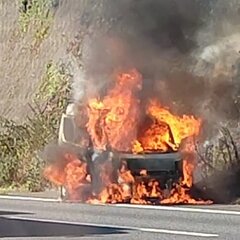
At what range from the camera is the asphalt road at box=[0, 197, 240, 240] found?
1426 centimetres

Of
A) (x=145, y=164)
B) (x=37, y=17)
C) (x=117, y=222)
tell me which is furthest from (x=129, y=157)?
(x=37, y=17)

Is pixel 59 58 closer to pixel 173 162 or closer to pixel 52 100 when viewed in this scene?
pixel 52 100

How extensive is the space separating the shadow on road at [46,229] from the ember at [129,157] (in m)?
3.36

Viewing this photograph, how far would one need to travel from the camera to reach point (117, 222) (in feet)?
52.4

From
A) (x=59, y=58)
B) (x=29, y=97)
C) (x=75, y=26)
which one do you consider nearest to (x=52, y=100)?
(x=75, y=26)

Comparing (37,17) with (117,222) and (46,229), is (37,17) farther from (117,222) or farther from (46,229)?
(46,229)

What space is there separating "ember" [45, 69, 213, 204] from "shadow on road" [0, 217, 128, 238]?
3.36m

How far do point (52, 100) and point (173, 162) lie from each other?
9.70 m

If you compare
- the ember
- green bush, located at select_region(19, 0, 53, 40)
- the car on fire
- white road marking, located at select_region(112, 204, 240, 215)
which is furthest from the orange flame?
green bush, located at select_region(19, 0, 53, 40)

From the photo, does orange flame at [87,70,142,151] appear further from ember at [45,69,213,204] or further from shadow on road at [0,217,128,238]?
shadow on road at [0,217,128,238]

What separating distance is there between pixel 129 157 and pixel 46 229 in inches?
177

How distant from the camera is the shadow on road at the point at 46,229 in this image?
14.5 metres

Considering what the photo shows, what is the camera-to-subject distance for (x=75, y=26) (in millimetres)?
30516

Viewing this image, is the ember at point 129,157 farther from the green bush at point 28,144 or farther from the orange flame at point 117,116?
A: the green bush at point 28,144
